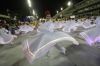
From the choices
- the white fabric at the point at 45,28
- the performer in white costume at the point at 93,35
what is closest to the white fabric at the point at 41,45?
the white fabric at the point at 45,28

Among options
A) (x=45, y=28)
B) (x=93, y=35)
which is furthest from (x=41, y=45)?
(x=45, y=28)

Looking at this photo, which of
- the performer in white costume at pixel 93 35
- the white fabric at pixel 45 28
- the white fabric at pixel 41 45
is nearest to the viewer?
Result: the white fabric at pixel 41 45

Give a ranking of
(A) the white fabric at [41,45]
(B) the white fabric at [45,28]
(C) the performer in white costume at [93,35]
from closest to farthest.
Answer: (A) the white fabric at [41,45] → (C) the performer in white costume at [93,35] → (B) the white fabric at [45,28]

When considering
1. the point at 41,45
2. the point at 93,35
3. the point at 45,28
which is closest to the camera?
the point at 41,45

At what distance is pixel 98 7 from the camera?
45344 millimetres

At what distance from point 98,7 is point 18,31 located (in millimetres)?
33693

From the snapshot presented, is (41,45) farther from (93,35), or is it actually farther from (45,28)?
(45,28)

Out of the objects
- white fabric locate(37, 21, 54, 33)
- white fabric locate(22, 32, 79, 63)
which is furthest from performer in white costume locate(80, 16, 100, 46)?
white fabric locate(22, 32, 79, 63)

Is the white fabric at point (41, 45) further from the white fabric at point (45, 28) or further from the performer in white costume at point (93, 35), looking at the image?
the performer in white costume at point (93, 35)

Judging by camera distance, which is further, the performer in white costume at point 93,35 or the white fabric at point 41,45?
the performer in white costume at point 93,35

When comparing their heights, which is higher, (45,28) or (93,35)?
(45,28)

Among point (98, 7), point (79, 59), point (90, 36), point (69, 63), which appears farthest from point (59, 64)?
point (98, 7)

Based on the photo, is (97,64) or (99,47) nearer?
(97,64)

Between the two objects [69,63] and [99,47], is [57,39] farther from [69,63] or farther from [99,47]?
[99,47]
